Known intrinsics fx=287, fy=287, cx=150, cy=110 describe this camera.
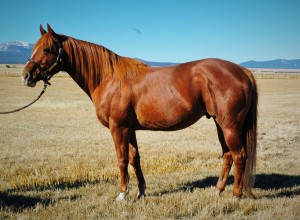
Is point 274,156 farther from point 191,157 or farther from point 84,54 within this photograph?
point 84,54

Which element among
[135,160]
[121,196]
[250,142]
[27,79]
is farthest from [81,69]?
[250,142]

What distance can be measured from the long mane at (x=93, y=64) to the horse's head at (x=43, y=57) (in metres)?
0.19

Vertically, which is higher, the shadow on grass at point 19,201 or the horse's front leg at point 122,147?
the horse's front leg at point 122,147

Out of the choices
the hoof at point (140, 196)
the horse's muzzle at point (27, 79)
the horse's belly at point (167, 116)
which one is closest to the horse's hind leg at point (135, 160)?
the hoof at point (140, 196)

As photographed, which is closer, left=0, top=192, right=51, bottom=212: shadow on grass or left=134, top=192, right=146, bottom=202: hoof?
left=0, top=192, right=51, bottom=212: shadow on grass

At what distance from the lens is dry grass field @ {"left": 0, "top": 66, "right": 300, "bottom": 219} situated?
14.8ft

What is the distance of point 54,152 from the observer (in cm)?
884

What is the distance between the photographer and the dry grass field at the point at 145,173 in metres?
4.52

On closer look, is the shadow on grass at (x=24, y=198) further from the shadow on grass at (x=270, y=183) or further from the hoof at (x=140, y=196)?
the shadow on grass at (x=270, y=183)

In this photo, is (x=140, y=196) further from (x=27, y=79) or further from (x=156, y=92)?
(x=27, y=79)

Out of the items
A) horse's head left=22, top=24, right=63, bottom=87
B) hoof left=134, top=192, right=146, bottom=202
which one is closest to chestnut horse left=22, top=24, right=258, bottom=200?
horse's head left=22, top=24, right=63, bottom=87

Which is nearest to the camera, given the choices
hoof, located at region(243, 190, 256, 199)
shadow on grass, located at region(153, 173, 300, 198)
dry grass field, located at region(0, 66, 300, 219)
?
dry grass field, located at region(0, 66, 300, 219)

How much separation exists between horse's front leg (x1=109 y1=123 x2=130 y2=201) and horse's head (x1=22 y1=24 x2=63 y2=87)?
4.90ft

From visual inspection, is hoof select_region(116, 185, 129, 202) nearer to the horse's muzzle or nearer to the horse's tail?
the horse's tail
